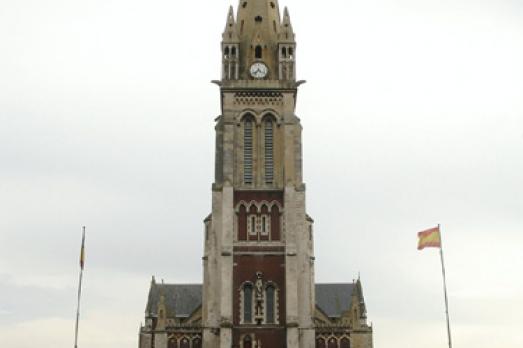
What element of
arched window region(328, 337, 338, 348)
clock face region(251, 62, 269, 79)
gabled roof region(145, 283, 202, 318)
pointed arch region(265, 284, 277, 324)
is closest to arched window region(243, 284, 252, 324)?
pointed arch region(265, 284, 277, 324)

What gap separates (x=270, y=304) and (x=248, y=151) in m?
13.9

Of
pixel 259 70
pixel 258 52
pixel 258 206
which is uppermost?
pixel 258 52

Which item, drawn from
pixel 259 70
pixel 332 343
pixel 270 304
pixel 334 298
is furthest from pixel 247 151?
pixel 334 298

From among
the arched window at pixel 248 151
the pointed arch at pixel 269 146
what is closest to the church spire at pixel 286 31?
the pointed arch at pixel 269 146

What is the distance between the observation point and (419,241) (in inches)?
2156

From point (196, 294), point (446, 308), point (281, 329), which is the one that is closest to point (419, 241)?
point (446, 308)

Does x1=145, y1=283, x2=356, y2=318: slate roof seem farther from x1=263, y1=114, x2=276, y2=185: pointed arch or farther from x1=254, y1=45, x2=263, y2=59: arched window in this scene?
x1=254, y1=45, x2=263, y2=59: arched window

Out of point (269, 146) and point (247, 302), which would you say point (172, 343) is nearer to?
point (247, 302)

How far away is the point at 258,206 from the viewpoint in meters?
68.6

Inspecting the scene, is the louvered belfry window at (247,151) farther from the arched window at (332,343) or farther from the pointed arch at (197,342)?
the arched window at (332,343)

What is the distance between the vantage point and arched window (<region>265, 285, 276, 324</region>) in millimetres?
65688

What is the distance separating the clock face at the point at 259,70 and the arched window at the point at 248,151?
14.1 ft

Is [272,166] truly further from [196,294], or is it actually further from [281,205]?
[196,294]

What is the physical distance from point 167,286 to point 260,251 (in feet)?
88.2
